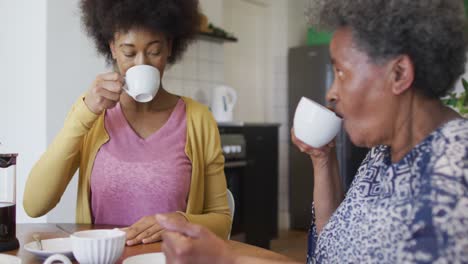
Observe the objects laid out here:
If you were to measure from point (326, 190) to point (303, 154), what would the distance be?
3.31 m

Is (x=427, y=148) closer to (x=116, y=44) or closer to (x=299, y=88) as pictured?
(x=116, y=44)

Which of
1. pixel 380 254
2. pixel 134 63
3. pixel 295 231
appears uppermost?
pixel 134 63

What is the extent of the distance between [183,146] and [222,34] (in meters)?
2.49

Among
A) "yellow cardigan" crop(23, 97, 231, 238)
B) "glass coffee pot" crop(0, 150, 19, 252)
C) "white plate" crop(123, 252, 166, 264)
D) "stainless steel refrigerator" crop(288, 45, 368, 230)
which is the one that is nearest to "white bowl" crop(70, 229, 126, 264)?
"white plate" crop(123, 252, 166, 264)

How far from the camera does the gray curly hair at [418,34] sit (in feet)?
2.52

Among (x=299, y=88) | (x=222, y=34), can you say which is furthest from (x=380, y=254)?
A: (x=299, y=88)

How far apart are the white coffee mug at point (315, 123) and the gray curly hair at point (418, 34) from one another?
0.28 meters

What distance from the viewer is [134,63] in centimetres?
136

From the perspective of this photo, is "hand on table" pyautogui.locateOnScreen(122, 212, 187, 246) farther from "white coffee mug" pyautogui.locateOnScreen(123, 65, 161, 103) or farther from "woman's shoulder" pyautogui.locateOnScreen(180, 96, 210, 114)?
"woman's shoulder" pyautogui.locateOnScreen(180, 96, 210, 114)

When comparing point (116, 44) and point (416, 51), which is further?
point (116, 44)

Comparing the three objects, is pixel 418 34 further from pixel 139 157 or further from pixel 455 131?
pixel 139 157

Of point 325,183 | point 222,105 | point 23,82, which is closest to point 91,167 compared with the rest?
point 325,183

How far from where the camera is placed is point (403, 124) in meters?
0.82

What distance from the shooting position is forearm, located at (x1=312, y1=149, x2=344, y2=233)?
1.15 metres
